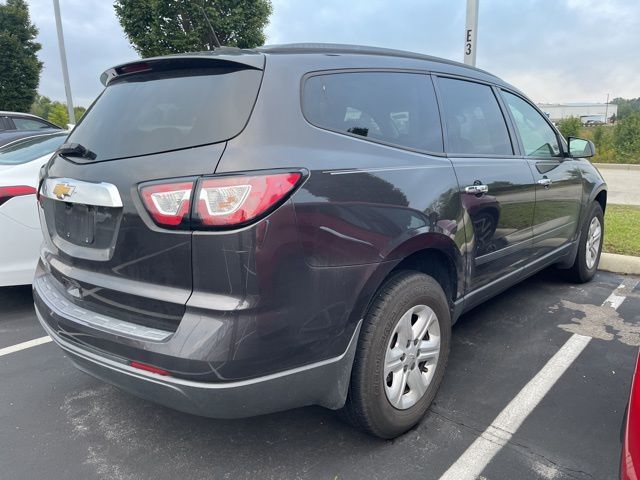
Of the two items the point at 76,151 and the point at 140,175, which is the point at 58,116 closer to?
the point at 76,151

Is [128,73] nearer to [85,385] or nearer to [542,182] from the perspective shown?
[85,385]

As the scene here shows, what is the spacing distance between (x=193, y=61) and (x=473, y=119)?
1821mm

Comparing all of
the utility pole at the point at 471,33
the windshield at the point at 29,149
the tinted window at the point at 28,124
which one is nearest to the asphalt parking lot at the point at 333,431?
the windshield at the point at 29,149

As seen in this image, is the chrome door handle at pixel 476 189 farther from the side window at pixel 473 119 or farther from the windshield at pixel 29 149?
the windshield at pixel 29 149

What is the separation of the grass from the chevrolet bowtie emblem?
17.6ft

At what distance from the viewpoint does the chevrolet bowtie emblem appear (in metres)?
2.20

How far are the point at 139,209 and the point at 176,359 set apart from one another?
0.57 meters

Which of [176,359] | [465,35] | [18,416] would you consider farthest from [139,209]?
[465,35]

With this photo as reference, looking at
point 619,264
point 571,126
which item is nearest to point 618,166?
point 571,126

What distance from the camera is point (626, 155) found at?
16.5 m

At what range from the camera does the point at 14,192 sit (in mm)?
3814

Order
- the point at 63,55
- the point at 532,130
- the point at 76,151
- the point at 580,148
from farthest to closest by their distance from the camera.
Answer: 1. the point at 63,55
2. the point at 580,148
3. the point at 532,130
4. the point at 76,151

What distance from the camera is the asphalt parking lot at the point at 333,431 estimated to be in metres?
2.30

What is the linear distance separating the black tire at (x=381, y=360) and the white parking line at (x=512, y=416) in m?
0.31
